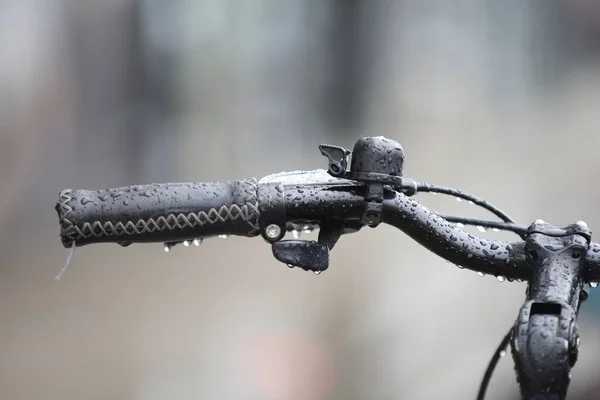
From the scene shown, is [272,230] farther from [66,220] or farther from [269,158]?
[269,158]

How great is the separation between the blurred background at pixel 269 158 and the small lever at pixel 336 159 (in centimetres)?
132

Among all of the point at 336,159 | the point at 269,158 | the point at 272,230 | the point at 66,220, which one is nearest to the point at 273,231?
the point at 272,230

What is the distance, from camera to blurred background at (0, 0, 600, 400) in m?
1.91

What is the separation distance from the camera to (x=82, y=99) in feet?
6.40

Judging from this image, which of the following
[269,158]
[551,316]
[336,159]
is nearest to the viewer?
[551,316]

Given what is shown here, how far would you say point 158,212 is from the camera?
25.6 inches

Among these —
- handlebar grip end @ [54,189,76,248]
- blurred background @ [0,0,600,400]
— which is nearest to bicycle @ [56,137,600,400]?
handlebar grip end @ [54,189,76,248]

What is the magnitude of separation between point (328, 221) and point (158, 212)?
192mm

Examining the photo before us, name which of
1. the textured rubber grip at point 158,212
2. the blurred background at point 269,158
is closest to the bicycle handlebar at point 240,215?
the textured rubber grip at point 158,212

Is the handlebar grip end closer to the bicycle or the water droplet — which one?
the bicycle

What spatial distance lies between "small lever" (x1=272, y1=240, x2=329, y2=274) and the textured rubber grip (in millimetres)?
36

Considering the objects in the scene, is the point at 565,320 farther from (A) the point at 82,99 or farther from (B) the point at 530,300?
(A) the point at 82,99

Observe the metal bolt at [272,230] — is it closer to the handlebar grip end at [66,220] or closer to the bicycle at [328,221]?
the bicycle at [328,221]

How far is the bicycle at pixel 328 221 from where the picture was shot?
0.64m
